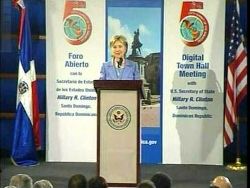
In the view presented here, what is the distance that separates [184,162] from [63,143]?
127 cm

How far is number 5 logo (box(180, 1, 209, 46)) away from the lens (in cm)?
529

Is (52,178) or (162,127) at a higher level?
(162,127)

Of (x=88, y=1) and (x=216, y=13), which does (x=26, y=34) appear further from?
(x=216, y=13)

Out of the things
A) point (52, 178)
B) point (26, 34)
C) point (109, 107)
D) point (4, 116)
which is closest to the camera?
point (109, 107)

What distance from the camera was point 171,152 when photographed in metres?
5.36

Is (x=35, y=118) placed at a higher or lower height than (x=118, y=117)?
lower

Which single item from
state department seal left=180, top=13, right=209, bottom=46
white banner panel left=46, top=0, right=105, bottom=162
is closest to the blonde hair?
white banner panel left=46, top=0, right=105, bottom=162

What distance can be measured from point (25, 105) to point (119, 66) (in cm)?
108

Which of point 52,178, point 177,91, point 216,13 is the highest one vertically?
point 216,13

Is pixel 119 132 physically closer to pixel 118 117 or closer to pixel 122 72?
pixel 118 117

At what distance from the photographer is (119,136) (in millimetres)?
3400

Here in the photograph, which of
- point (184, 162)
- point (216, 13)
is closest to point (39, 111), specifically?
point (184, 162)

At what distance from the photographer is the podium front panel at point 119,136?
11.1 ft

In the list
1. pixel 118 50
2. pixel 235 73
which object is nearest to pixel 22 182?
pixel 118 50
